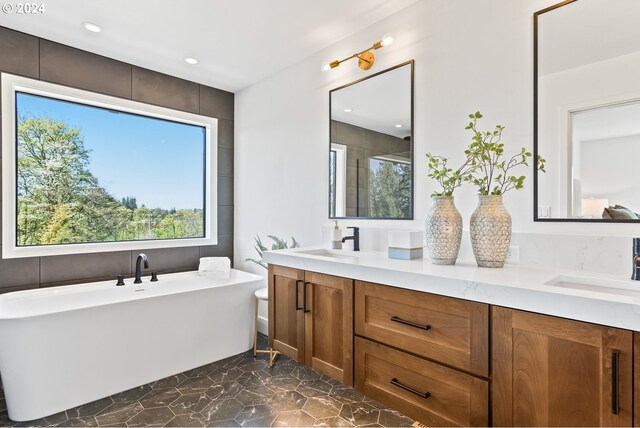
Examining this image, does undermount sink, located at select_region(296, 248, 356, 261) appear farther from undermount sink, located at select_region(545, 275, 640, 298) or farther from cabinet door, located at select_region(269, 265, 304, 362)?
undermount sink, located at select_region(545, 275, 640, 298)

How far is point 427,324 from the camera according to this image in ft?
5.08

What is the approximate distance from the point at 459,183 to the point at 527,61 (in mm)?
719

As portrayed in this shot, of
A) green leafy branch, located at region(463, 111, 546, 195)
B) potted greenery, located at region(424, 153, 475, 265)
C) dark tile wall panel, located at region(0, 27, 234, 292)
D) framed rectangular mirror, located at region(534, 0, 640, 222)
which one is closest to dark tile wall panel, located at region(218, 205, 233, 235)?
dark tile wall panel, located at region(0, 27, 234, 292)

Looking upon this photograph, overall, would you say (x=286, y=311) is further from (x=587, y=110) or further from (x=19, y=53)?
(x=19, y=53)

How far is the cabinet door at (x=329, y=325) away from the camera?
6.24 ft

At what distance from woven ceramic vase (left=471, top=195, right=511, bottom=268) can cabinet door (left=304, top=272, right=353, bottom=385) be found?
0.71 meters

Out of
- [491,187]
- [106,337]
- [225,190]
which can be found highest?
[225,190]

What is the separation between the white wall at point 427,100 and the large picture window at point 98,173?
922 mm

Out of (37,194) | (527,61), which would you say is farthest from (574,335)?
(37,194)

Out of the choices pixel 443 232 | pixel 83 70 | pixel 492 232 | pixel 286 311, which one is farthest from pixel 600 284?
pixel 83 70

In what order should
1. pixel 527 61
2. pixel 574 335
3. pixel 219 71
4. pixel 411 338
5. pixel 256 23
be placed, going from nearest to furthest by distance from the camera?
pixel 574 335
pixel 411 338
pixel 527 61
pixel 256 23
pixel 219 71

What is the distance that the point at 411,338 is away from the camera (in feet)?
5.29

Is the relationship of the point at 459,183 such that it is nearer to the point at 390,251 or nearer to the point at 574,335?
the point at 390,251

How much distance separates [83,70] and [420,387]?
141 inches
